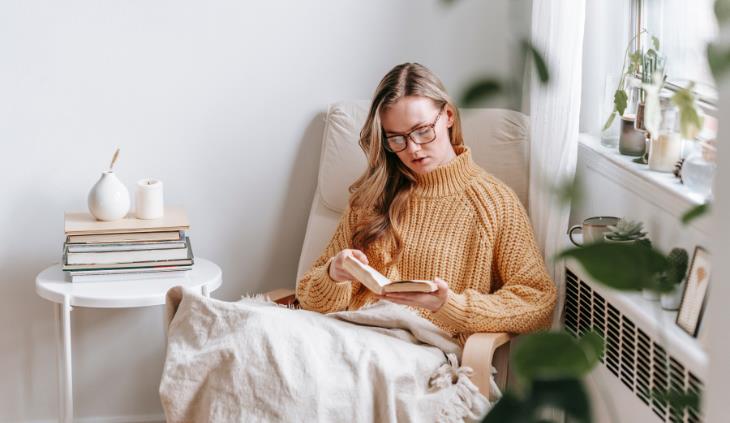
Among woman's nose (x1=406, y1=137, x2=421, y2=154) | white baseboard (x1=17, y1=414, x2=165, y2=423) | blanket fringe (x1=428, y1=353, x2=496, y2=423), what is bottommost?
white baseboard (x1=17, y1=414, x2=165, y2=423)

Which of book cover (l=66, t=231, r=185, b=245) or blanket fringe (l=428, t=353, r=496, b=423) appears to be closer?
blanket fringe (l=428, t=353, r=496, b=423)

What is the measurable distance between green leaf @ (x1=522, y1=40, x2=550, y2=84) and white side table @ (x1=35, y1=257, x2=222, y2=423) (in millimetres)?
1895

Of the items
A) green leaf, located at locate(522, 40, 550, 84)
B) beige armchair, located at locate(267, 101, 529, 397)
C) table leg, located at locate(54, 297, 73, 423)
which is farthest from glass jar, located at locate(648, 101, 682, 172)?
green leaf, located at locate(522, 40, 550, 84)

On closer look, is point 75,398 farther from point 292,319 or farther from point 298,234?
point 292,319

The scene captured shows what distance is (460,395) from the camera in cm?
187

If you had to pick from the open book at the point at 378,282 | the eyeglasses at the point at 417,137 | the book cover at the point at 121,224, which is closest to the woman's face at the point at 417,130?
the eyeglasses at the point at 417,137

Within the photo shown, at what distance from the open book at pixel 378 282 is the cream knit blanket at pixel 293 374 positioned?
11cm

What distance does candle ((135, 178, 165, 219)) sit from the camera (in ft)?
8.10

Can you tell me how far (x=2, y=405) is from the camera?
109 inches

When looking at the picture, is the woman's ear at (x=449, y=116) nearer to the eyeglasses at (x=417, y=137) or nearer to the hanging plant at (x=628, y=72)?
the eyeglasses at (x=417, y=137)

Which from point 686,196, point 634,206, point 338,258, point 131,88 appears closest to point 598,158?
point 634,206

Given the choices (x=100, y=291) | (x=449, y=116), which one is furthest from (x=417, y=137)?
(x=100, y=291)

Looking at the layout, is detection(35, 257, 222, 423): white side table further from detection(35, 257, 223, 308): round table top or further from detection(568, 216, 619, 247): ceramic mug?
detection(568, 216, 619, 247): ceramic mug

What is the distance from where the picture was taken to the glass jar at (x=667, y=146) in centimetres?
198
